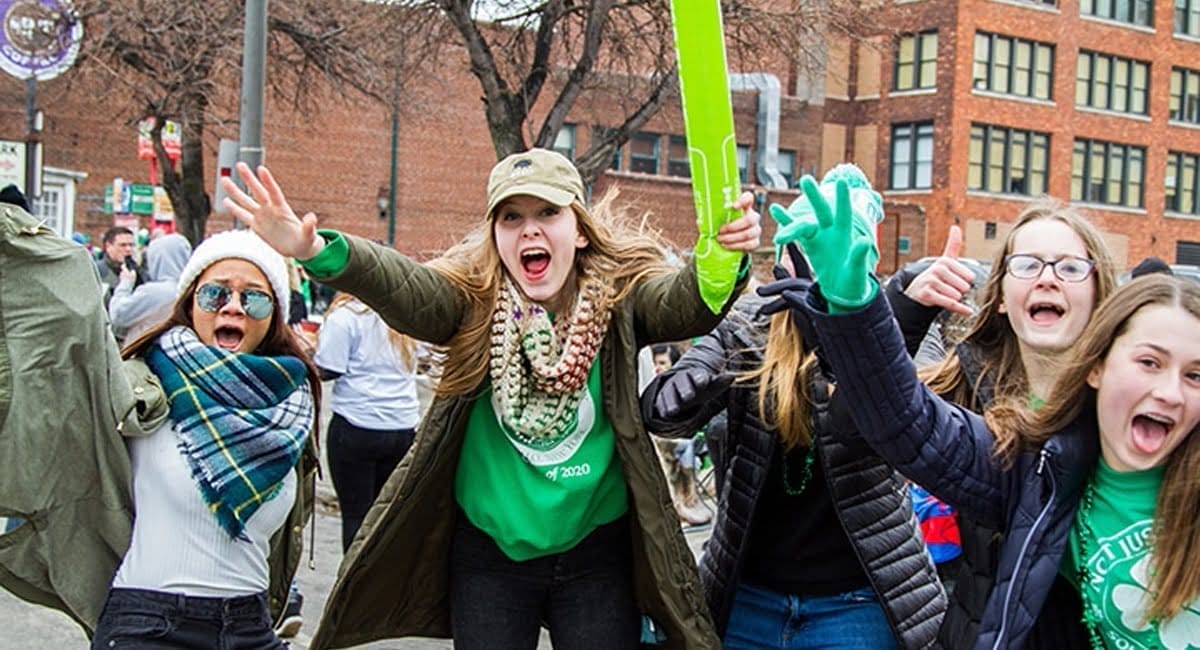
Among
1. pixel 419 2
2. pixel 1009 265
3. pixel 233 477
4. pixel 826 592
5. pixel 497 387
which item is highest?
pixel 419 2

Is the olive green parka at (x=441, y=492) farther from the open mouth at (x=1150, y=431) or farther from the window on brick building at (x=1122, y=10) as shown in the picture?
the window on brick building at (x=1122, y=10)

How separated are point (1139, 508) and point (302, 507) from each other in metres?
2.44

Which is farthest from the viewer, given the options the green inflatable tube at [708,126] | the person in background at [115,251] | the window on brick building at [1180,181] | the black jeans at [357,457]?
the window on brick building at [1180,181]

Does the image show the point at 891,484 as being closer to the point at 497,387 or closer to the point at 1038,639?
the point at 1038,639

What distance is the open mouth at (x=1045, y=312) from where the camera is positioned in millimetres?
3289

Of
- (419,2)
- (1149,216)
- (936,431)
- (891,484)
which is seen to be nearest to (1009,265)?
(891,484)

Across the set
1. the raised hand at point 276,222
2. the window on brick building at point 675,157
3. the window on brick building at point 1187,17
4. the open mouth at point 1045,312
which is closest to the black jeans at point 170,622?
the raised hand at point 276,222

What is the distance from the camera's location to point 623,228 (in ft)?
12.2

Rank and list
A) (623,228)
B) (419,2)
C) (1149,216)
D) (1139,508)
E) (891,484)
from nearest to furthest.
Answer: (1139,508)
(891,484)
(623,228)
(419,2)
(1149,216)

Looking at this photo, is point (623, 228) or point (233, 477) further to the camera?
point (623, 228)

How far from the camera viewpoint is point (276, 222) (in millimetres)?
3002

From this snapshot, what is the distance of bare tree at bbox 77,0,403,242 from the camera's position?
543 inches

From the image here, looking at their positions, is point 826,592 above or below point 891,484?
below

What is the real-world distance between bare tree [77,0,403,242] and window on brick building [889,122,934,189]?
89.4 ft
